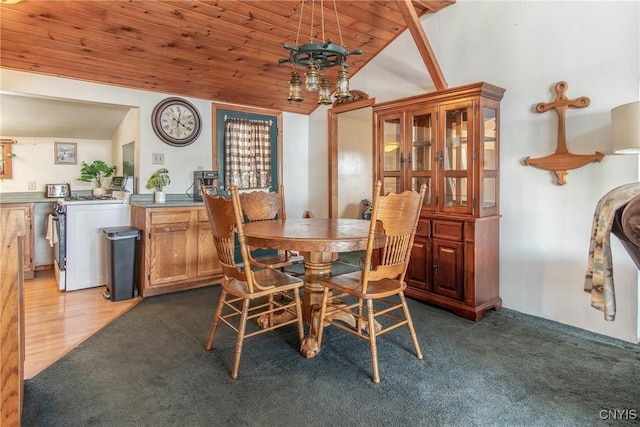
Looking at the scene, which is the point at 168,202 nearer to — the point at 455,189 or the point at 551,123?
the point at 455,189

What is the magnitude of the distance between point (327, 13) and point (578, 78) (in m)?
2.14

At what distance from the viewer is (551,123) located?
9.17 feet

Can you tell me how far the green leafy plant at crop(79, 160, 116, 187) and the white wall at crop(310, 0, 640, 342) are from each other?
4.02 metres

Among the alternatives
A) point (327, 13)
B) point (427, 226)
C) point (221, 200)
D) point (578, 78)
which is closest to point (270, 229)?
point (221, 200)

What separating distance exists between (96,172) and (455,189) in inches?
162

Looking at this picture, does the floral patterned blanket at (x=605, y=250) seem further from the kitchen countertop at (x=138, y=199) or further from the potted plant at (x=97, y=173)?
the potted plant at (x=97, y=173)

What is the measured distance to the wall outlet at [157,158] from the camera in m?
3.96

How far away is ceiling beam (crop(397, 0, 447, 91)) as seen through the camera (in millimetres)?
2979

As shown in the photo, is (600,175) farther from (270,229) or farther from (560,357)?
(270,229)

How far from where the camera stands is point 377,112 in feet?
11.8

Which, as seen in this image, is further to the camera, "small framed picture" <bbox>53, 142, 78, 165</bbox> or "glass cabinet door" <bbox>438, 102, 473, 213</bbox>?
"small framed picture" <bbox>53, 142, 78, 165</bbox>

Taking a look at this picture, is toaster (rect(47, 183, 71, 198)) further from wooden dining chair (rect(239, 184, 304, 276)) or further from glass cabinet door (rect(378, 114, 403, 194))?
glass cabinet door (rect(378, 114, 403, 194))

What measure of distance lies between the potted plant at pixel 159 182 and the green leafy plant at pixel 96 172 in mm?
887

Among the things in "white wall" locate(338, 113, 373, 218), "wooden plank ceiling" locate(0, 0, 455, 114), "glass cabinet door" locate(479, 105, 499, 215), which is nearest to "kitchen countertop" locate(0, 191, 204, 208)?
"wooden plank ceiling" locate(0, 0, 455, 114)
